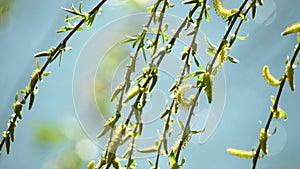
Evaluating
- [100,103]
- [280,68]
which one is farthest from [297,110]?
[100,103]

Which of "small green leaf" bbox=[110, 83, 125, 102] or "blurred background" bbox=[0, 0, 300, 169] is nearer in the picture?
"small green leaf" bbox=[110, 83, 125, 102]

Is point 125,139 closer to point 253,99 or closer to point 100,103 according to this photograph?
point 100,103

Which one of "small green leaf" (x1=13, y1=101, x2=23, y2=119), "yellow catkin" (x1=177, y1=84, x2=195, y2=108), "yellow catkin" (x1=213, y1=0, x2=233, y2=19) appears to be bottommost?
"small green leaf" (x1=13, y1=101, x2=23, y2=119)

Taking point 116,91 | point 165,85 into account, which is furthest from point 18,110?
point 165,85

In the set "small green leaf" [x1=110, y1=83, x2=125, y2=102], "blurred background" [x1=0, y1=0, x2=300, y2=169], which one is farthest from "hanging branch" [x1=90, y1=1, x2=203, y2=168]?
"blurred background" [x1=0, y1=0, x2=300, y2=169]

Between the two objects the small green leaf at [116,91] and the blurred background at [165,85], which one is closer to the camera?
the small green leaf at [116,91]

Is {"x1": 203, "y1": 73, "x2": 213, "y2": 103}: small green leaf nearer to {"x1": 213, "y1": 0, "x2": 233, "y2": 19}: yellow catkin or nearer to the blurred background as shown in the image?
{"x1": 213, "y1": 0, "x2": 233, "y2": 19}: yellow catkin

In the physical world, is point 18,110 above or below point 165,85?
below

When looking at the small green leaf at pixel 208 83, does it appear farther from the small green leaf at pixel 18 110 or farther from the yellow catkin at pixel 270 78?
the small green leaf at pixel 18 110

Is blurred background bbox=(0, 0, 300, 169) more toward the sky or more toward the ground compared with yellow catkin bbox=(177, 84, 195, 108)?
more toward the sky

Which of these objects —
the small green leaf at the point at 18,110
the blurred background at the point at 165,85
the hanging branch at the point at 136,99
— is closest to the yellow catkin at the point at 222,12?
the hanging branch at the point at 136,99

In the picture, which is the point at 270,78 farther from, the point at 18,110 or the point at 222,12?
the point at 18,110

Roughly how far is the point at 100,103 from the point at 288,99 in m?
0.65

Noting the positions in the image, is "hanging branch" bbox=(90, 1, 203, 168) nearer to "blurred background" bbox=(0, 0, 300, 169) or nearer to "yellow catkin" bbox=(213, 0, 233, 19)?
"yellow catkin" bbox=(213, 0, 233, 19)
